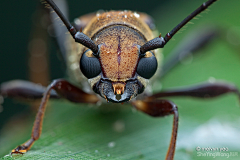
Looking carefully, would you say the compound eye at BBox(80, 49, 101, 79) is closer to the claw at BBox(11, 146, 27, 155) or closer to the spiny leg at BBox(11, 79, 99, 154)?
the spiny leg at BBox(11, 79, 99, 154)

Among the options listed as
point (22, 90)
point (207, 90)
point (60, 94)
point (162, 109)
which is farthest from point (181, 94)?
point (22, 90)

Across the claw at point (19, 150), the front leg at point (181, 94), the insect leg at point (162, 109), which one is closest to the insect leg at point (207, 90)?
the front leg at point (181, 94)

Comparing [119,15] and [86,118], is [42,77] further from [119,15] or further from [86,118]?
[119,15]

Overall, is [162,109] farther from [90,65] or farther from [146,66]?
[90,65]

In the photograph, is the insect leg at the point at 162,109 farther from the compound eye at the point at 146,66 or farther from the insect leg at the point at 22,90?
the insect leg at the point at 22,90

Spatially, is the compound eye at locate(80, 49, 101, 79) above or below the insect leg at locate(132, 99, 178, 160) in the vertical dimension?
above

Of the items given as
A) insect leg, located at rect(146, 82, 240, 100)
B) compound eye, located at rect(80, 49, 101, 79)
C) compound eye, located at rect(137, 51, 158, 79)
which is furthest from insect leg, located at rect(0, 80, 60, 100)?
insect leg, located at rect(146, 82, 240, 100)

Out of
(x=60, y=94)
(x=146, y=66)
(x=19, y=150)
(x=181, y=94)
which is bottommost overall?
(x=181, y=94)

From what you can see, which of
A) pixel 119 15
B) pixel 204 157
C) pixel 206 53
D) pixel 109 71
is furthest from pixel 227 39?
pixel 109 71
